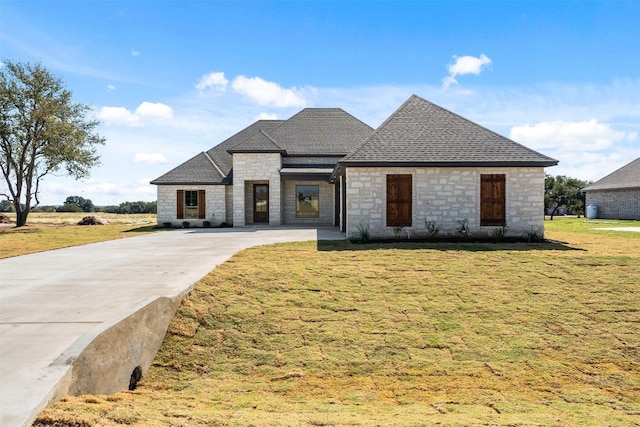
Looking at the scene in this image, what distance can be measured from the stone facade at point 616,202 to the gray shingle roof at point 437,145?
23.4m

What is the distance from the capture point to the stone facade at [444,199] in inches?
589

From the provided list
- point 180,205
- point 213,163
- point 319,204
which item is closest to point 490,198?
point 319,204

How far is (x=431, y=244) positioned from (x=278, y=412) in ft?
33.7

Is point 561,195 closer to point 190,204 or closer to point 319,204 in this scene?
point 319,204

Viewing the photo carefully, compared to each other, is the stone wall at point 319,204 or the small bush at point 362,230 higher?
the stone wall at point 319,204

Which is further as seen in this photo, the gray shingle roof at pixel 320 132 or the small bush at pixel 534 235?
the gray shingle roof at pixel 320 132

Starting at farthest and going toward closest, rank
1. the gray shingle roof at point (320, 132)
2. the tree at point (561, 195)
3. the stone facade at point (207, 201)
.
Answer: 1. the tree at point (561, 195)
2. the gray shingle roof at point (320, 132)
3. the stone facade at point (207, 201)

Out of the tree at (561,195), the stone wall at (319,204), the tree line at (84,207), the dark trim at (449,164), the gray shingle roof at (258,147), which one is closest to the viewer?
the dark trim at (449,164)

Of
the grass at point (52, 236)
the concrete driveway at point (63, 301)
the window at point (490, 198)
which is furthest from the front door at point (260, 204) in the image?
the window at point (490, 198)

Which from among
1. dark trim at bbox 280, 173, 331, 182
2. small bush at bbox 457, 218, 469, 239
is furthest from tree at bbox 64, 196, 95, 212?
small bush at bbox 457, 218, 469, 239

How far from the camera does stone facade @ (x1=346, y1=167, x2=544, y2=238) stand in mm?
14961

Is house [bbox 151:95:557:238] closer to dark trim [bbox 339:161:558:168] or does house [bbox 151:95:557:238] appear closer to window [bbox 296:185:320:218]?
dark trim [bbox 339:161:558:168]

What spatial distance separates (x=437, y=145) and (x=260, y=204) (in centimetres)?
1265

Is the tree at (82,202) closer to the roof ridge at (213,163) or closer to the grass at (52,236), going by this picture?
the grass at (52,236)
